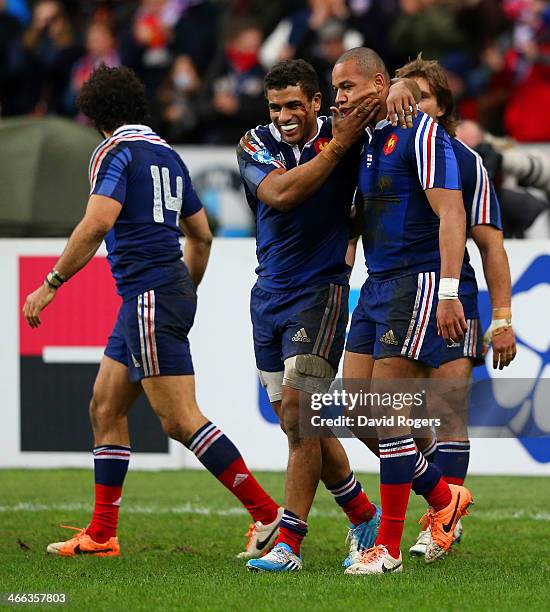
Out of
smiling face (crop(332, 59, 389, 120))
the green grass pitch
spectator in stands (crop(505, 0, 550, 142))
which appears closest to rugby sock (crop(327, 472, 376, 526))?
the green grass pitch

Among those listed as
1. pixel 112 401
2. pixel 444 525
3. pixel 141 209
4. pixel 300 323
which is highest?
pixel 141 209

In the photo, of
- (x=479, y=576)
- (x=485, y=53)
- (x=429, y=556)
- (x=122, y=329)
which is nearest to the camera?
(x=479, y=576)

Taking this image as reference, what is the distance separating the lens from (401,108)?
5816 mm

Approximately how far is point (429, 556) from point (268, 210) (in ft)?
5.58

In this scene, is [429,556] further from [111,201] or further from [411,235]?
[111,201]

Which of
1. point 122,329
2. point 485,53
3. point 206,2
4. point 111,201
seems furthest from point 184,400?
point 206,2

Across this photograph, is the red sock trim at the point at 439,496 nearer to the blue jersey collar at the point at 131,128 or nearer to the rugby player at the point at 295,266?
the rugby player at the point at 295,266

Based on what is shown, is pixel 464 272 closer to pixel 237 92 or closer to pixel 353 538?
pixel 353 538

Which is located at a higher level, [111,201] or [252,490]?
[111,201]

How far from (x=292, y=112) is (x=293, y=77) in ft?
0.49

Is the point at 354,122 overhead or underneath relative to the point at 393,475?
overhead

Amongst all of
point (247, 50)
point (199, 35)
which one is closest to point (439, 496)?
point (247, 50)

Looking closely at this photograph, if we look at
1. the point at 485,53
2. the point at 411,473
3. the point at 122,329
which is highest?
the point at 485,53

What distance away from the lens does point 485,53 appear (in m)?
14.2
